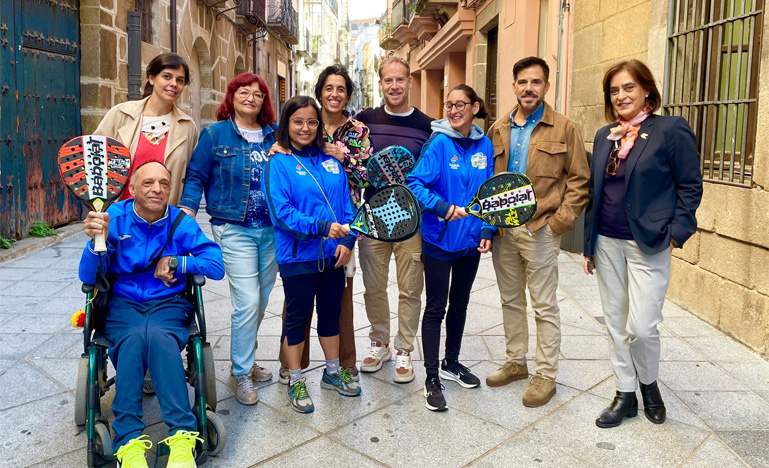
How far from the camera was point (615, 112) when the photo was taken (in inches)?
138

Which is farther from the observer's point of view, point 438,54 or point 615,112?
point 438,54

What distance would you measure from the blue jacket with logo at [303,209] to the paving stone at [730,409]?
2.03 metres

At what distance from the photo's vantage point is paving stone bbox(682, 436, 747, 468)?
298 centimetres

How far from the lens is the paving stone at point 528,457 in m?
2.97

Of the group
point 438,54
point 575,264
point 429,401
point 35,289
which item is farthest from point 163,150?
point 438,54

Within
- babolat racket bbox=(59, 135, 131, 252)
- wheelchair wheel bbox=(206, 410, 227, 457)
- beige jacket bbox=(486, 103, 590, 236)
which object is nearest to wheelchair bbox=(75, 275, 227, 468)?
wheelchair wheel bbox=(206, 410, 227, 457)

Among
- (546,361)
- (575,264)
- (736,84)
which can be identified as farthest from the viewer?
(575,264)

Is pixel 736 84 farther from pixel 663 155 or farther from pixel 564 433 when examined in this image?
pixel 564 433

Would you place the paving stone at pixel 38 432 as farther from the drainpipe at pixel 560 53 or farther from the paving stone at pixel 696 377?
the drainpipe at pixel 560 53

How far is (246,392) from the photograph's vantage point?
11.8 feet

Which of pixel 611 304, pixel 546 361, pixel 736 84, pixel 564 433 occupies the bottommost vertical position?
pixel 564 433

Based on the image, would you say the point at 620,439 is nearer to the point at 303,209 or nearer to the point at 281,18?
the point at 303,209

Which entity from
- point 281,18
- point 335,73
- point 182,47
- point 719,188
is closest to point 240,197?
point 335,73

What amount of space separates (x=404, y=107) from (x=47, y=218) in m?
6.00
